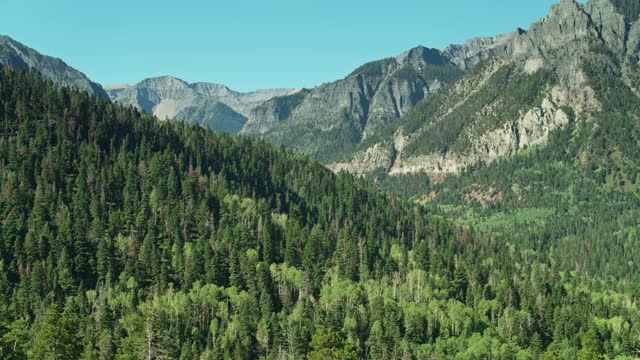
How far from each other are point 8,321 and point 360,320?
7999cm

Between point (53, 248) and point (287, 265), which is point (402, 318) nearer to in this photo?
point (287, 265)

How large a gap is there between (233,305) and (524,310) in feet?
258

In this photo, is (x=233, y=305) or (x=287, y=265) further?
(x=287, y=265)

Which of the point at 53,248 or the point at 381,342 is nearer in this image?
the point at 381,342

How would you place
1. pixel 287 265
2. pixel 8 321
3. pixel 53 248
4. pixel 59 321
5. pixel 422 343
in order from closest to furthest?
pixel 59 321 < pixel 8 321 < pixel 422 343 < pixel 53 248 < pixel 287 265

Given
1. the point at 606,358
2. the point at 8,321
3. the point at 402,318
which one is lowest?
the point at 606,358

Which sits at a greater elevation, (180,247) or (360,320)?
(180,247)

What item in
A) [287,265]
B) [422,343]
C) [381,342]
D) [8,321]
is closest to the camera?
[8,321]

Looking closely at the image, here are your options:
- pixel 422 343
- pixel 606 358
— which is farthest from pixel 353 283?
pixel 606 358

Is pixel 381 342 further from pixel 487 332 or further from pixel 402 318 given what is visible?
pixel 487 332

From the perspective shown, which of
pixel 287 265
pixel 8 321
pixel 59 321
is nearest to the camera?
pixel 59 321

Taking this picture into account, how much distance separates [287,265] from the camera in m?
196

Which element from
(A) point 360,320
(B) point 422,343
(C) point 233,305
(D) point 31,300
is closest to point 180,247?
(C) point 233,305

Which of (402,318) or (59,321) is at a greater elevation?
(59,321)
